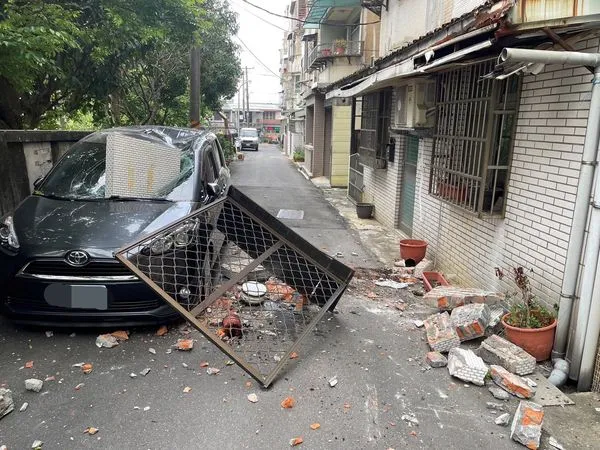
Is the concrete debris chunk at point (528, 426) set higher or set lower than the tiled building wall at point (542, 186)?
lower

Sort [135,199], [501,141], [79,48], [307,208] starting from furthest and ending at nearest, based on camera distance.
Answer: [307,208], [79,48], [501,141], [135,199]

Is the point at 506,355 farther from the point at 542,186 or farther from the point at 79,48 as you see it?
the point at 79,48

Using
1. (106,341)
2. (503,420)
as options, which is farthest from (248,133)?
(503,420)

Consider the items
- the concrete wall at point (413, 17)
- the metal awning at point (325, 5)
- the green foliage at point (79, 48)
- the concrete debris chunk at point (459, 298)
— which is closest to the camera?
the concrete debris chunk at point (459, 298)

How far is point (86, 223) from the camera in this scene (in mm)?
4047

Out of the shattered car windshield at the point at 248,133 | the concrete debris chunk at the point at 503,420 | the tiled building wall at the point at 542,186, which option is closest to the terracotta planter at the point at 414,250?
the tiled building wall at the point at 542,186

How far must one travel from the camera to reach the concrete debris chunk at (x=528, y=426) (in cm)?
274

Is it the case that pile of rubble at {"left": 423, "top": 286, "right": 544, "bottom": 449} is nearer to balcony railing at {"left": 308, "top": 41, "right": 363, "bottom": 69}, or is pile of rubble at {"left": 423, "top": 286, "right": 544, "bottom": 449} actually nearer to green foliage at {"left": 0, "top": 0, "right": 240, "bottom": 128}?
green foliage at {"left": 0, "top": 0, "right": 240, "bottom": 128}

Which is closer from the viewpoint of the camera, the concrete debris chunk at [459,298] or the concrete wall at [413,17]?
the concrete debris chunk at [459,298]

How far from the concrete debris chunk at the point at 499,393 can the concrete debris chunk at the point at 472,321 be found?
63 cm

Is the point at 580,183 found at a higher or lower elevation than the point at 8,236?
higher

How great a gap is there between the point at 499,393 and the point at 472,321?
77cm

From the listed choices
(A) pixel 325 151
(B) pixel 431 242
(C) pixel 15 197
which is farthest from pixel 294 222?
(A) pixel 325 151

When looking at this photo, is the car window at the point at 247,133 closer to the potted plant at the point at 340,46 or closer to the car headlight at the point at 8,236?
the potted plant at the point at 340,46
